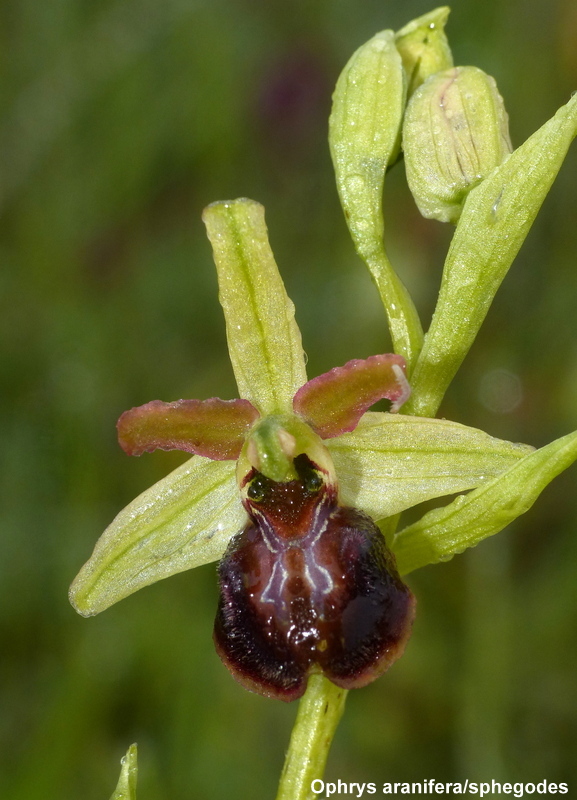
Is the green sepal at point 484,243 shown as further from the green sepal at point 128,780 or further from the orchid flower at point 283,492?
the green sepal at point 128,780

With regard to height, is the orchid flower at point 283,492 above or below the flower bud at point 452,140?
below

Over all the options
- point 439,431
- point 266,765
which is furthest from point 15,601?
point 439,431

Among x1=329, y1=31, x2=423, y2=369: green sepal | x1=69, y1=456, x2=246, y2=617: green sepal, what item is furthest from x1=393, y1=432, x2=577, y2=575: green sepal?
x1=329, y1=31, x2=423, y2=369: green sepal

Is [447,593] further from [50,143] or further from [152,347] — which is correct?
[50,143]

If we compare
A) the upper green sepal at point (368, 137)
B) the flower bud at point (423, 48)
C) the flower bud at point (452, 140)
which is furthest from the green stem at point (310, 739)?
the flower bud at point (423, 48)

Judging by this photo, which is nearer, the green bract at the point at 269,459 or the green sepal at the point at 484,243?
the green bract at the point at 269,459

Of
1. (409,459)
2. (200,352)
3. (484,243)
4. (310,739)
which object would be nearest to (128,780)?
(310,739)

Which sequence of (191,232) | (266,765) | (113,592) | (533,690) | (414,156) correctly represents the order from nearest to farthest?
(113,592), (414,156), (266,765), (533,690), (191,232)

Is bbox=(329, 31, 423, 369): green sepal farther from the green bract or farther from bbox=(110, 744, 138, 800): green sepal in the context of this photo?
bbox=(110, 744, 138, 800): green sepal

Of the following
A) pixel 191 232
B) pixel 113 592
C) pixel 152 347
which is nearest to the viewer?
pixel 113 592
